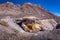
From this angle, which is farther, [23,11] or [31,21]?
[23,11]

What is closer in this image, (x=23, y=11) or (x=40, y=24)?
(x=40, y=24)

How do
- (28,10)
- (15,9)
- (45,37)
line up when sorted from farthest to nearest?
(28,10) < (15,9) < (45,37)

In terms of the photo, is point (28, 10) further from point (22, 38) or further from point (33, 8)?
point (22, 38)

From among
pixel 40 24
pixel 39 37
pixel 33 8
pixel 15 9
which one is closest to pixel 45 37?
pixel 39 37

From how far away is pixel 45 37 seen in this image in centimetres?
1008

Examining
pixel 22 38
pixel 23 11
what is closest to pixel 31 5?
pixel 23 11

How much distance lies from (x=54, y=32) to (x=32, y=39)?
1183mm

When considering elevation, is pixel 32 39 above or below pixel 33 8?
below

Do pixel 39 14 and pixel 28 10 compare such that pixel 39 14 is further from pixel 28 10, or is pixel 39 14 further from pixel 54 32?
pixel 54 32

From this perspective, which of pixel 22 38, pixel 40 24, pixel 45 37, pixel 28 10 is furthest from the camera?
pixel 28 10

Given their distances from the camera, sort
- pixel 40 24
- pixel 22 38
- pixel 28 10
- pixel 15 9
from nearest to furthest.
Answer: pixel 22 38, pixel 40 24, pixel 15 9, pixel 28 10

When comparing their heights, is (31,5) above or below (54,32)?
above

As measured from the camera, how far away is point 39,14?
50156 millimetres

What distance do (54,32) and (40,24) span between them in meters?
27.3
